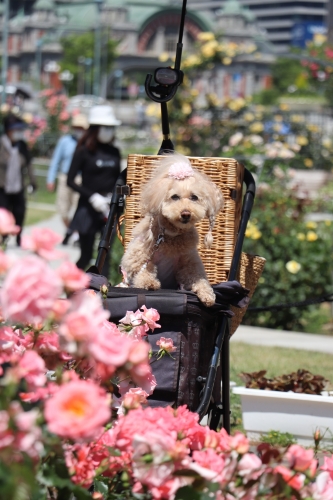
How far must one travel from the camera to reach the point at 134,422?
2.31 metres

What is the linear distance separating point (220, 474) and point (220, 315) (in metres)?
1.63

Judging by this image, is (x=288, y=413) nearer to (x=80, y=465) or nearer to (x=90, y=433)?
(x=80, y=465)

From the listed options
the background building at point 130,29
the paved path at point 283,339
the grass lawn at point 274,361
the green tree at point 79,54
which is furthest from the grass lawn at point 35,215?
the background building at point 130,29

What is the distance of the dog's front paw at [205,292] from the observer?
3703mm

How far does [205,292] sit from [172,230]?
342 mm

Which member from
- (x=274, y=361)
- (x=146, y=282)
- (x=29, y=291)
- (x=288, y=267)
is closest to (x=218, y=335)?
(x=146, y=282)

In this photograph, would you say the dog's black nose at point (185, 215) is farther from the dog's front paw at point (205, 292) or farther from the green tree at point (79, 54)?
the green tree at point (79, 54)

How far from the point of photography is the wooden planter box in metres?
4.59

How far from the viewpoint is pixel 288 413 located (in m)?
4.68

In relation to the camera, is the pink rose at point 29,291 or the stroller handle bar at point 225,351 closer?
the pink rose at point 29,291

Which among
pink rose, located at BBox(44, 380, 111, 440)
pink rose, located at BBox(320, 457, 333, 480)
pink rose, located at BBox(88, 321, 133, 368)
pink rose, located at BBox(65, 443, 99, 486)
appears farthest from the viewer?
pink rose, located at BBox(320, 457, 333, 480)

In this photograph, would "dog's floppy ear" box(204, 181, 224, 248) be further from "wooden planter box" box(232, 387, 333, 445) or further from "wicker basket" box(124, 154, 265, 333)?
"wooden planter box" box(232, 387, 333, 445)

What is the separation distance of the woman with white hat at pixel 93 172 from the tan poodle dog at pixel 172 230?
15.9ft

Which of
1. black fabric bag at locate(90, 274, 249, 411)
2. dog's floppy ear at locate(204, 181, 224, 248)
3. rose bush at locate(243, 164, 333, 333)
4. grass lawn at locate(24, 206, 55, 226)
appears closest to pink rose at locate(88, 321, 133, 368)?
black fabric bag at locate(90, 274, 249, 411)
